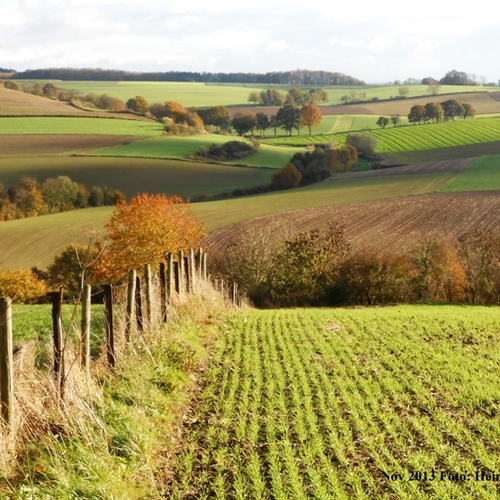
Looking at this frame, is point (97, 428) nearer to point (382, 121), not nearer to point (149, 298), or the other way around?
point (149, 298)

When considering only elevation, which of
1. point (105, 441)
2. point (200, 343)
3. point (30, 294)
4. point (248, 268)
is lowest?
point (30, 294)

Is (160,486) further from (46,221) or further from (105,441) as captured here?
(46,221)

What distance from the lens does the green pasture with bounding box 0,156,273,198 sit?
3632 inches

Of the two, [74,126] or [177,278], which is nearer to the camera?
Result: [177,278]

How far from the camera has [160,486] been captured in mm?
7992

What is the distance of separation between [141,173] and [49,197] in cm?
1442

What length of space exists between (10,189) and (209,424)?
84128mm

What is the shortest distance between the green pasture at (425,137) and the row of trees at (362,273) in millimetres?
81452

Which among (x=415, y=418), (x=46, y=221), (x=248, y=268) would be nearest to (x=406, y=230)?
(x=248, y=268)

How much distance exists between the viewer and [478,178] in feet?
280

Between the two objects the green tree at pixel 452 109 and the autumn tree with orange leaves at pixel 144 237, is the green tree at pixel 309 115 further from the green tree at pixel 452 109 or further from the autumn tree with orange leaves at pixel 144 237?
the autumn tree with orange leaves at pixel 144 237

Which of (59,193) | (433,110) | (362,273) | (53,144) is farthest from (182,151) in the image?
(362,273)

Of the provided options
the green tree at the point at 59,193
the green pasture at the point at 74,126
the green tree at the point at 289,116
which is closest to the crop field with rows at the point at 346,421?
the green tree at the point at 59,193

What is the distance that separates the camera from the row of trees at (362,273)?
128ft
